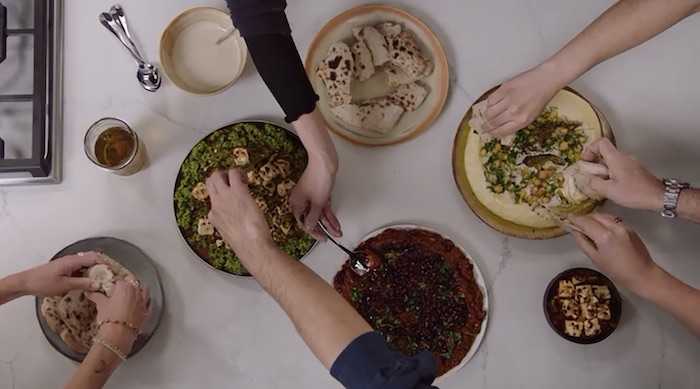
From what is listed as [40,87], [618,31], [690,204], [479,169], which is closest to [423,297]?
[479,169]

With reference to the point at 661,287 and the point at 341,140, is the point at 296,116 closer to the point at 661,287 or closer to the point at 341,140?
the point at 341,140

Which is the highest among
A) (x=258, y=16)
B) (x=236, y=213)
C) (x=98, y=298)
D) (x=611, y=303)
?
(x=258, y=16)

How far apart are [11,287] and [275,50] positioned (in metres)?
0.64

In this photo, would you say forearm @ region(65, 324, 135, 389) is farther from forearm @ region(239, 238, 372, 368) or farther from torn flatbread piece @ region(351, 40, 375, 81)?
torn flatbread piece @ region(351, 40, 375, 81)

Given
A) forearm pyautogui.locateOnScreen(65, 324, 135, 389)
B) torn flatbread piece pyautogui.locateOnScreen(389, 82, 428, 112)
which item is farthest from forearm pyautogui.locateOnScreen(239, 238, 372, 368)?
torn flatbread piece pyautogui.locateOnScreen(389, 82, 428, 112)

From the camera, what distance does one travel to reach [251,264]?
1.03 meters

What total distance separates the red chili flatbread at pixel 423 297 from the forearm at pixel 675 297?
0.97ft

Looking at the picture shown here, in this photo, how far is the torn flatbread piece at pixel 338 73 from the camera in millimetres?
1233

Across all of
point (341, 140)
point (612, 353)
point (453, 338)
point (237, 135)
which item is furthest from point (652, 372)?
point (237, 135)

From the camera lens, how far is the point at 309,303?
3.16 feet

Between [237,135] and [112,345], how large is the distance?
443 millimetres

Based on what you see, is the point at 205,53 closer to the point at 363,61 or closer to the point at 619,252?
the point at 363,61

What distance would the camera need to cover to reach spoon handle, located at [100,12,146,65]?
1241 millimetres

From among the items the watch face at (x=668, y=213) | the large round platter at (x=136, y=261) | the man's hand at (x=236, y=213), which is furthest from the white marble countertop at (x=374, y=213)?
the man's hand at (x=236, y=213)
